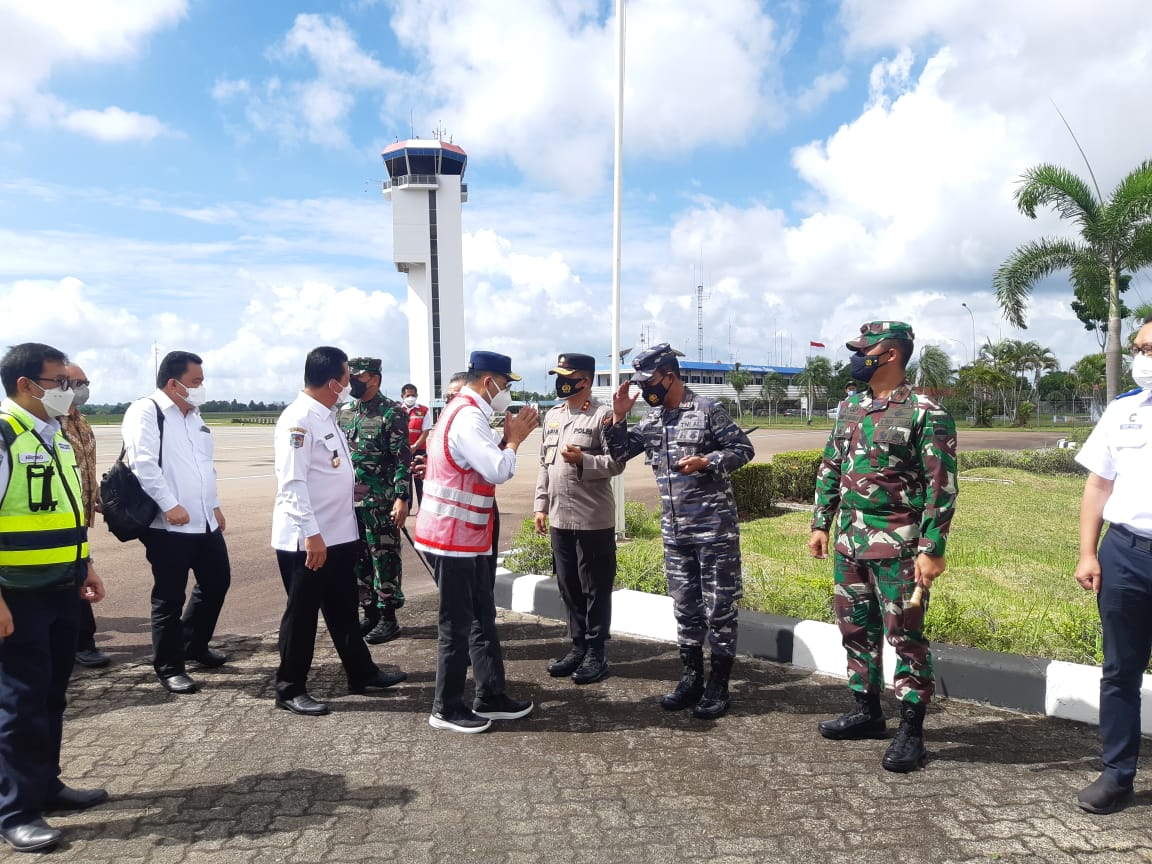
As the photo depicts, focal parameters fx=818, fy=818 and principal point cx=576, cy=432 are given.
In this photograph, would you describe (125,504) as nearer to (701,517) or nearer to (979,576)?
(701,517)

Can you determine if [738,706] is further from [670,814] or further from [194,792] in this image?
[194,792]

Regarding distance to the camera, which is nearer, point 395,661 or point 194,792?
point 194,792

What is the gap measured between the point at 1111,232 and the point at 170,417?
1700 centimetres

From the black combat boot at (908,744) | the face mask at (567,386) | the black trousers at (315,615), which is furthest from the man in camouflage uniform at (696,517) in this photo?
the black trousers at (315,615)

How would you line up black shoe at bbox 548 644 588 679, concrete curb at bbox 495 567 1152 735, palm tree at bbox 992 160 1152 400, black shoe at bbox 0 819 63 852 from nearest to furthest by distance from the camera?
black shoe at bbox 0 819 63 852
concrete curb at bbox 495 567 1152 735
black shoe at bbox 548 644 588 679
palm tree at bbox 992 160 1152 400

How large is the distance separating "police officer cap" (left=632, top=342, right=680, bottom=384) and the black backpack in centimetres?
263

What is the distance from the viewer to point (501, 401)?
3.99 m

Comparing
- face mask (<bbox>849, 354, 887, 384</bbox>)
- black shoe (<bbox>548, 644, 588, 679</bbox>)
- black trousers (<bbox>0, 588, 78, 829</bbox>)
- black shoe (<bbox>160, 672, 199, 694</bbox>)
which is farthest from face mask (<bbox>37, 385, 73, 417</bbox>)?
face mask (<bbox>849, 354, 887, 384</bbox>)

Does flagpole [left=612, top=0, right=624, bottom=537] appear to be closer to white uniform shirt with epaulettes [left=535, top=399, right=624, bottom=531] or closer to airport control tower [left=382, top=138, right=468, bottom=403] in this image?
white uniform shirt with epaulettes [left=535, top=399, right=624, bottom=531]

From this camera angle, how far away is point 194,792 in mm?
3141

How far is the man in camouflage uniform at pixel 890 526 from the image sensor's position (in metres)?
3.27

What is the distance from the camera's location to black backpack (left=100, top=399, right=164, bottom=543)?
422 centimetres

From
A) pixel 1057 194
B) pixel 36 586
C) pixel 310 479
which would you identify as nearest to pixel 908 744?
pixel 310 479

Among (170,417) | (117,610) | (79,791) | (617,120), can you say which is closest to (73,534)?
(79,791)
